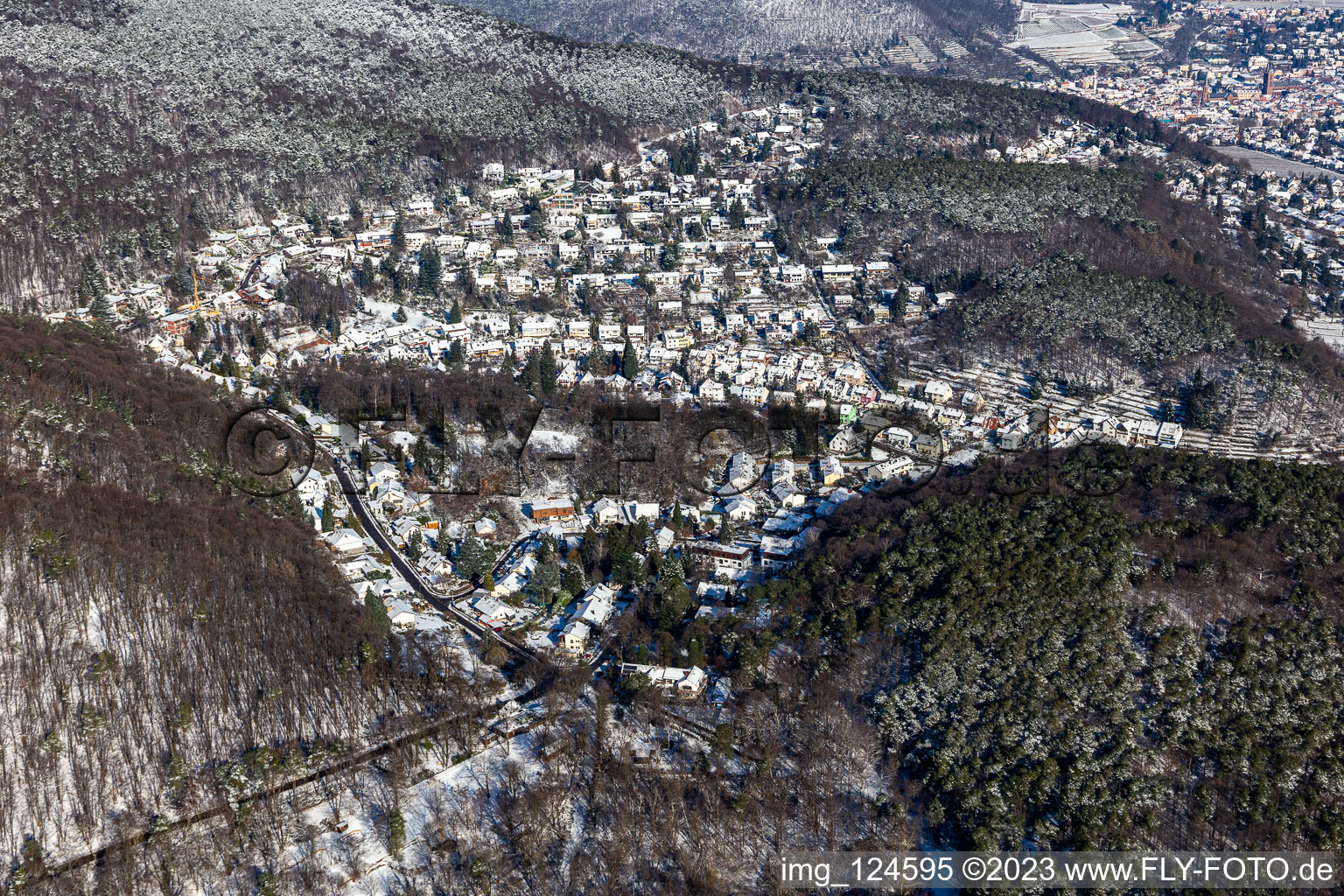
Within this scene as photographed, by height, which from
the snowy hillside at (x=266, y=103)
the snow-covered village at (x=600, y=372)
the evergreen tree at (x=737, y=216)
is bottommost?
the snow-covered village at (x=600, y=372)

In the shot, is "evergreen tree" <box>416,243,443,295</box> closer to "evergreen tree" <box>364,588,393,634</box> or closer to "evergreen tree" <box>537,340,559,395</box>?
"evergreen tree" <box>537,340,559,395</box>

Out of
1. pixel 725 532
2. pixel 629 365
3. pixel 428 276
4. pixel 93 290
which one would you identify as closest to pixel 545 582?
pixel 725 532

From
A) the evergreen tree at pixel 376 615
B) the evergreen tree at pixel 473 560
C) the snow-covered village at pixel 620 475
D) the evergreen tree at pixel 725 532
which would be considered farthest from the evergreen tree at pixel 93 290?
the evergreen tree at pixel 725 532

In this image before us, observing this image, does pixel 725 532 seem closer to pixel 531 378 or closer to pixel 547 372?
pixel 547 372

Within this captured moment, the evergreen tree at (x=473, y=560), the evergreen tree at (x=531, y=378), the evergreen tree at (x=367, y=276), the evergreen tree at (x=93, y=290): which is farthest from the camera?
the evergreen tree at (x=367, y=276)

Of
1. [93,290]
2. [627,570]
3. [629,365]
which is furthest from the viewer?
[93,290]

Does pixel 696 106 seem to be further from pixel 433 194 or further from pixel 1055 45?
pixel 1055 45

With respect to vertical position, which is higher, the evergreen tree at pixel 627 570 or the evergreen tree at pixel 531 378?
the evergreen tree at pixel 627 570

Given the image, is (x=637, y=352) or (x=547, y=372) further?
(x=637, y=352)

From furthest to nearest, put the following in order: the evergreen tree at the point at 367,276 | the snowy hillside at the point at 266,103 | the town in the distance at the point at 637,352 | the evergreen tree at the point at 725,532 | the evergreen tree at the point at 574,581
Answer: the snowy hillside at the point at 266,103 → the evergreen tree at the point at 367,276 → the evergreen tree at the point at 725,532 → the town in the distance at the point at 637,352 → the evergreen tree at the point at 574,581

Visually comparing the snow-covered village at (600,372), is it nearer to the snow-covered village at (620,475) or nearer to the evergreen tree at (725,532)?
the evergreen tree at (725,532)

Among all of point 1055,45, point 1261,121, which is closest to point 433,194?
point 1261,121
